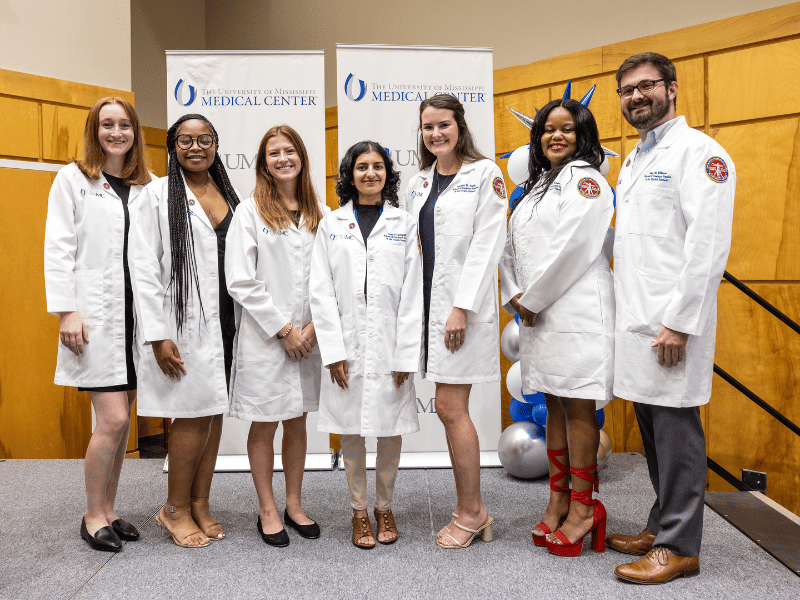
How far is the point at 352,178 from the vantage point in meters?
2.28

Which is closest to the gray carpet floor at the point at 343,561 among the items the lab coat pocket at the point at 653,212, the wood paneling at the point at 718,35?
the lab coat pocket at the point at 653,212

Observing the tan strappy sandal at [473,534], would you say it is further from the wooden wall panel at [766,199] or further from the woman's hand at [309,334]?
the wooden wall panel at [766,199]

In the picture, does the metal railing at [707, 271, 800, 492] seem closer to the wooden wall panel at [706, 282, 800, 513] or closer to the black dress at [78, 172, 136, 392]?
the wooden wall panel at [706, 282, 800, 513]

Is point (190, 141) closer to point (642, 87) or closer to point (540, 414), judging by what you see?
point (642, 87)

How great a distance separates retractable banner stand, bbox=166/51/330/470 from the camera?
128 inches

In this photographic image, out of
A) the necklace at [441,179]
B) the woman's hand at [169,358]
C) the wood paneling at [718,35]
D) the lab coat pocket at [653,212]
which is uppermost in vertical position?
the wood paneling at [718,35]

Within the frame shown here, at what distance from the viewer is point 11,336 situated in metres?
3.98

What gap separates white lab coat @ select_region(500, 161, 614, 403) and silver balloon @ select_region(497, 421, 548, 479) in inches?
37.1

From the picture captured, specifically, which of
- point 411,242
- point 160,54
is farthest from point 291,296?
point 160,54

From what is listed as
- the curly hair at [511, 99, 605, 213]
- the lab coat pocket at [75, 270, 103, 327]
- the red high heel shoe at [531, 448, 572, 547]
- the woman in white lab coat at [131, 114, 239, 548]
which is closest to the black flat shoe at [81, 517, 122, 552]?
the woman in white lab coat at [131, 114, 239, 548]

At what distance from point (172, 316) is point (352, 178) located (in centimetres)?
82

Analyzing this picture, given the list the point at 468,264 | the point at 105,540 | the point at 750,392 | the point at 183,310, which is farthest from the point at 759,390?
the point at 105,540

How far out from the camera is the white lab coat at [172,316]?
216cm

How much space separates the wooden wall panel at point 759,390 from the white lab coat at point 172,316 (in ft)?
9.56
